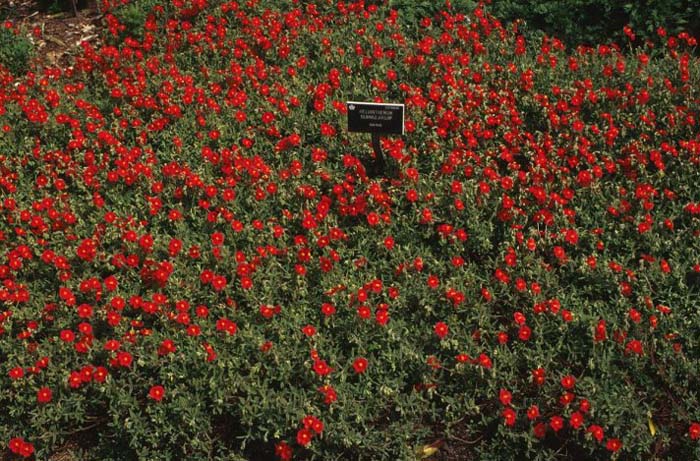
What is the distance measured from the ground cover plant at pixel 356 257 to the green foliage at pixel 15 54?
0.59m

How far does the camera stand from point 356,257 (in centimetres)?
472

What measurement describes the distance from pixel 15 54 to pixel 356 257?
4.17m

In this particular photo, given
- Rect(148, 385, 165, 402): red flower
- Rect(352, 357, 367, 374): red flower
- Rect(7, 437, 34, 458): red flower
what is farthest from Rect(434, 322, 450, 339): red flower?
Rect(7, 437, 34, 458): red flower

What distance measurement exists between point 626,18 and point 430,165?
2.74 m

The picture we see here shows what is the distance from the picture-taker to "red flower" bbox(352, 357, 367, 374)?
3.96 m

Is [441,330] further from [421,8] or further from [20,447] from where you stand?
[421,8]

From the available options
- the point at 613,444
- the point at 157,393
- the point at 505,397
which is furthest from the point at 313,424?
the point at 613,444

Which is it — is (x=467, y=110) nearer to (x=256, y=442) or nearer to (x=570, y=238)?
(x=570, y=238)

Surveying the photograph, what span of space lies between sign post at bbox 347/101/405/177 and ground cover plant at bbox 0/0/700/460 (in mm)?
313

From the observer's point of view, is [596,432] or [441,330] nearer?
[596,432]

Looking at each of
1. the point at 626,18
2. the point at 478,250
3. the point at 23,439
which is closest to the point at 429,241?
the point at 478,250

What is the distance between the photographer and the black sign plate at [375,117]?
189 inches

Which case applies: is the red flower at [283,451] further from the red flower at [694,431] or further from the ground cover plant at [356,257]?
the red flower at [694,431]

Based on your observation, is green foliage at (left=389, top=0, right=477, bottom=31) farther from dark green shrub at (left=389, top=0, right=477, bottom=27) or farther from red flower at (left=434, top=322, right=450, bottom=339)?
red flower at (left=434, top=322, right=450, bottom=339)
